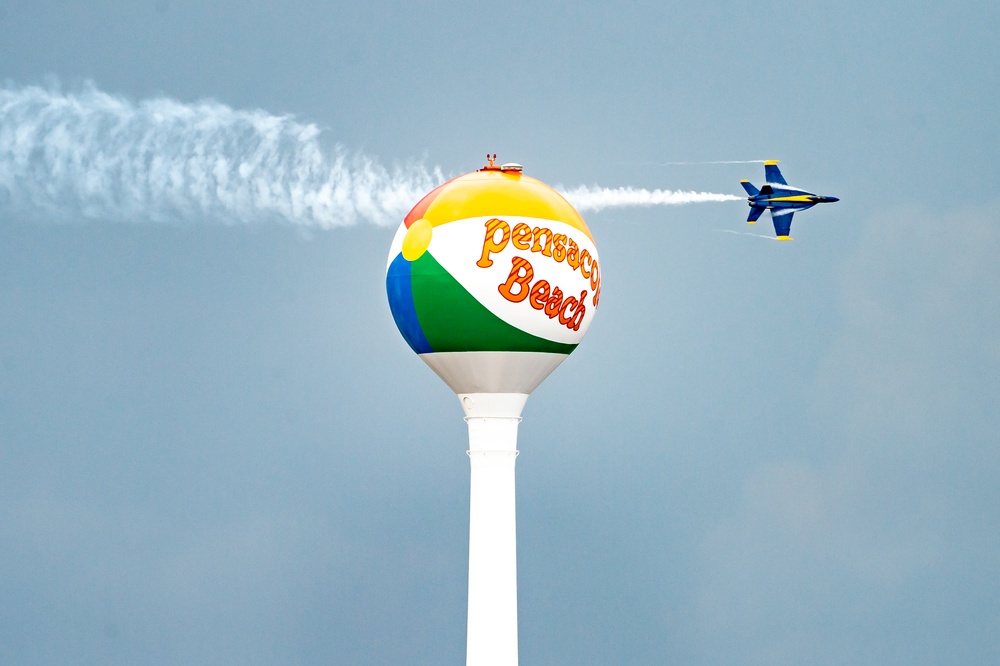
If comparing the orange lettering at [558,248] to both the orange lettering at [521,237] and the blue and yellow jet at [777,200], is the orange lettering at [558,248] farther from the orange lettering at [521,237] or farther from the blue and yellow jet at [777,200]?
the blue and yellow jet at [777,200]

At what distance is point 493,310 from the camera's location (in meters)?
27.3

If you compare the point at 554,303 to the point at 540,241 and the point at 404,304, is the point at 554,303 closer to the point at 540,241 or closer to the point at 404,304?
the point at 540,241

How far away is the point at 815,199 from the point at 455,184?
1433cm

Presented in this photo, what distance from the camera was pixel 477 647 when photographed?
2827cm

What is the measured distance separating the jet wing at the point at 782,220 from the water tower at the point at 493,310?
1096cm

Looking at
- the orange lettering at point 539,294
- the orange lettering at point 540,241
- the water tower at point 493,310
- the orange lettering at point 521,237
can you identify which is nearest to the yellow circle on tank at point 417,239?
the water tower at point 493,310

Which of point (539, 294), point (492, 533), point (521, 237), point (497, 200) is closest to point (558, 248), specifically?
point (521, 237)

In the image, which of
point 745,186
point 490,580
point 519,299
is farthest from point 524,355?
point 745,186

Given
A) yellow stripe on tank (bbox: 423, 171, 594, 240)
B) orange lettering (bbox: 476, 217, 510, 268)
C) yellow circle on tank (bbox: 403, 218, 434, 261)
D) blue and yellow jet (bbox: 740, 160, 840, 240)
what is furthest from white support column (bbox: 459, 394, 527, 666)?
blue and yellow jet (bbox: 740, 160, 840, 240)

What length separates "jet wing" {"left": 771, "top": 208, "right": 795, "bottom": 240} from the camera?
3828 centimetres

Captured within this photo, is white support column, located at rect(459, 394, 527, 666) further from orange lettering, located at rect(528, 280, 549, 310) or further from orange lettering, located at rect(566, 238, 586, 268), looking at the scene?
orange lettering, located at rect(566, 238, 586, 268)

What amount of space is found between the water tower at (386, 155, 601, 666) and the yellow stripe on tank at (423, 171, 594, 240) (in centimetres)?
3

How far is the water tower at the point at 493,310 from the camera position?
89.5ft

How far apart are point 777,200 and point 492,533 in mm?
15038
